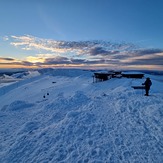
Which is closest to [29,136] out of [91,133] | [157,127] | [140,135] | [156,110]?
[91,133]

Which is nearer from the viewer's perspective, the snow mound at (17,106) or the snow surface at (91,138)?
the snow surface at (91,138)

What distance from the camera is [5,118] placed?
13.6 metres

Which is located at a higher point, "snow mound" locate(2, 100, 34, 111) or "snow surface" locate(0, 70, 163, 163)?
"snow surface" locate(0, 70, 163, 163)

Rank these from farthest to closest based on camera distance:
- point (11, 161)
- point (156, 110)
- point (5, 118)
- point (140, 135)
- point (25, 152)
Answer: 1. point (5, 118)
2. point (156, 110)
3. point (140, 135)
4. point (25, 152)
5. point (11, 161)

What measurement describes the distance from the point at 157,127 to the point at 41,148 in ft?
18.1

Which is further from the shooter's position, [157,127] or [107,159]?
[157,127]

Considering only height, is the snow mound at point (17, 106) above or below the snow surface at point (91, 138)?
below

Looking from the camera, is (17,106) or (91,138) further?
(17,106)

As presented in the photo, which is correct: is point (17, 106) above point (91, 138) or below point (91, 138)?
below

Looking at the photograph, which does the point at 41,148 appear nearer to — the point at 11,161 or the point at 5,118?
the point at 11,161

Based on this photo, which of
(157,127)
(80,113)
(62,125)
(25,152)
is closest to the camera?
(25,152)

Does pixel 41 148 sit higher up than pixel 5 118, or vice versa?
pixel 41 148

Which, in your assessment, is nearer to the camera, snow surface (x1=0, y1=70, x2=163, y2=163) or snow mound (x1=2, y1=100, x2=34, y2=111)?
snow surface (x1=0, y1=70, x2=163, y2=163)

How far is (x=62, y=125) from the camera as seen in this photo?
10.0 m
